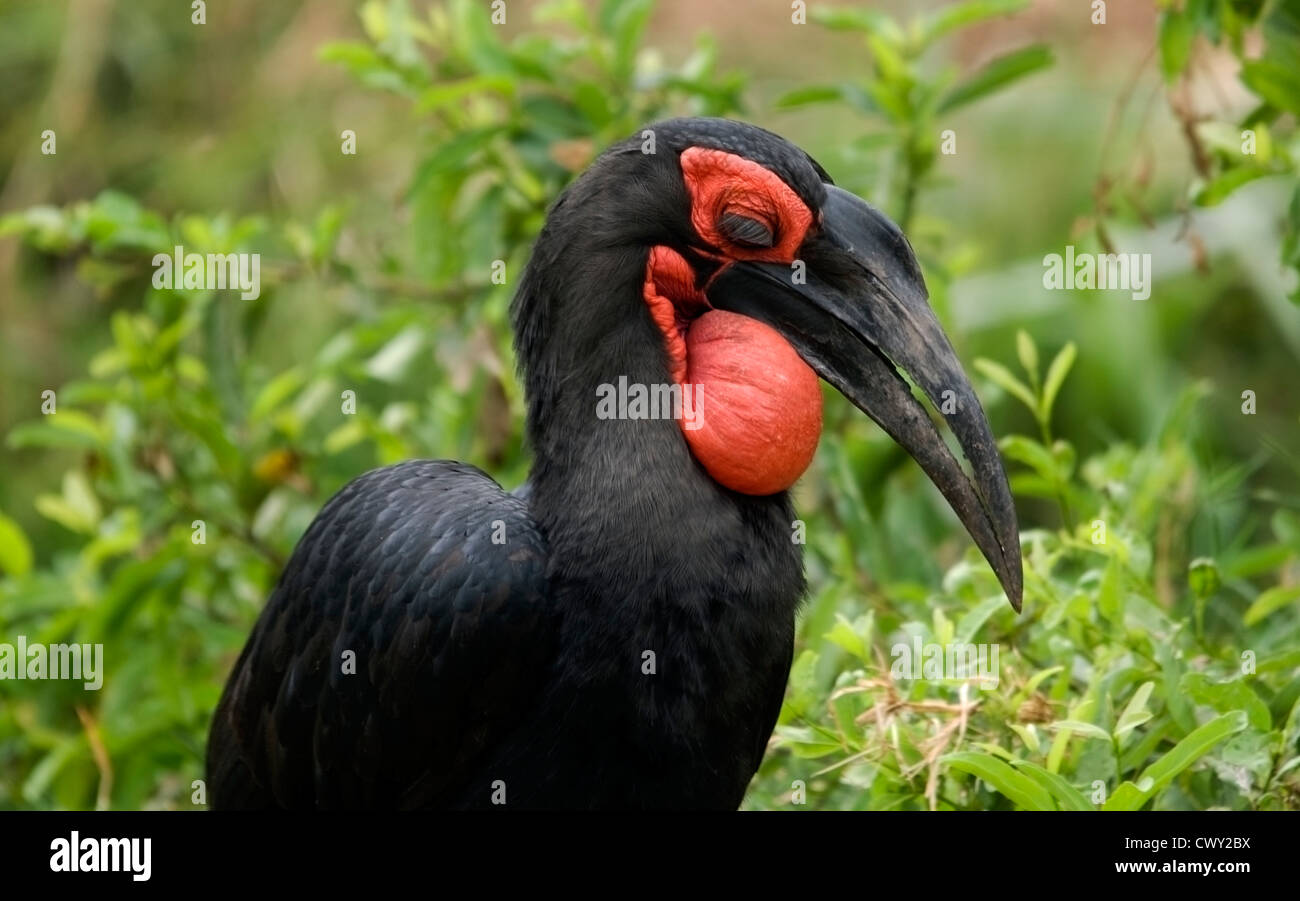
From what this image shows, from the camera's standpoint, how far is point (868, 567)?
15.6 feet

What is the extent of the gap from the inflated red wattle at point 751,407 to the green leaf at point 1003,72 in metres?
1.67

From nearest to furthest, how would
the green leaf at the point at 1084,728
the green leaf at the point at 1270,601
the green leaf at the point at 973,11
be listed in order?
1. the green leaf at the point at 1084,728
2. the green leaf at the point at 1270,601
3. the green leaf at the point at 973,11

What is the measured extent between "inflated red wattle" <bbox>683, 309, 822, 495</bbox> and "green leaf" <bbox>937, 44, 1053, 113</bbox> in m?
1.67

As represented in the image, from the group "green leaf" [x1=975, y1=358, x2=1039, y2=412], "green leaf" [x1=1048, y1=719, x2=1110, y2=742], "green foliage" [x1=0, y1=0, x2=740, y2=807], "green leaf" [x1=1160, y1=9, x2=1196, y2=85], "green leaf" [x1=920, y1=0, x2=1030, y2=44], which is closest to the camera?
"green leaf" [x1=1048, y1=719, x2=1110, y2=742]

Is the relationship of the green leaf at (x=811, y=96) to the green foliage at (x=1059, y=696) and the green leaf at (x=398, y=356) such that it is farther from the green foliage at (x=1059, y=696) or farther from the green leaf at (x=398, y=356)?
the green leaf at (x=398, y=356)

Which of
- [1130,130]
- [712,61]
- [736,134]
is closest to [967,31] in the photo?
[1130,130]

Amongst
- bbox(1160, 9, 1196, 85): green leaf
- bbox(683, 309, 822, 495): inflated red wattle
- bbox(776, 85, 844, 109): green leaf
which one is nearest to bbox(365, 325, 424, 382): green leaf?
bbox(776, 85, 844, 109): green leaf

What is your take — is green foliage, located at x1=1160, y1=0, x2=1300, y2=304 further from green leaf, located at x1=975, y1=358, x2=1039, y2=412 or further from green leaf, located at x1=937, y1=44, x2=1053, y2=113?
green leaf, located at x1=975, y1=358, x2=1039, y2=412

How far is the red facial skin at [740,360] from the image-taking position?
3357 mm

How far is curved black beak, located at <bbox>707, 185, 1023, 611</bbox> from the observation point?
3.35 meters

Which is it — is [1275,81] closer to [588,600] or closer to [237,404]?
[588,600]

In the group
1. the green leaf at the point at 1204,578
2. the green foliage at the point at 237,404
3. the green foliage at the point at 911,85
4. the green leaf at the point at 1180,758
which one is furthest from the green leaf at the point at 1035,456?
the green foliage at the point at 237,404

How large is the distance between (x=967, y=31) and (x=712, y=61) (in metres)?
5.26

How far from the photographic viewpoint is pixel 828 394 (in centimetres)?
518
